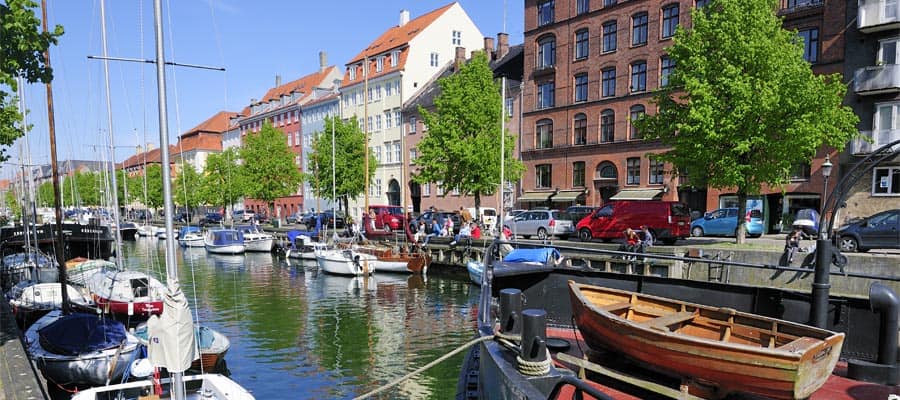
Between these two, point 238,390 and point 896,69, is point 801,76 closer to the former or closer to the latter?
point 896,69

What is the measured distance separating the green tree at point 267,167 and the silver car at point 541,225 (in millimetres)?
33580

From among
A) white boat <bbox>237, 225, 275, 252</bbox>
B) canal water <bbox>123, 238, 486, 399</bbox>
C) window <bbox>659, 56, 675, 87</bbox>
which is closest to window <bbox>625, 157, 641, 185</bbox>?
window <bbox>659, 56, 675, 87</bbox>

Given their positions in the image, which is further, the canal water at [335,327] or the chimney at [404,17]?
the chimney at [404,17]

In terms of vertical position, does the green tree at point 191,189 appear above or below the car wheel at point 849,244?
above

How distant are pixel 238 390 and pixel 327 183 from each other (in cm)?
3889

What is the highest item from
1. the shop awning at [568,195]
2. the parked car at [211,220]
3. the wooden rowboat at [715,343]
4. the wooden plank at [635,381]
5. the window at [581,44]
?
the window at [581,44]

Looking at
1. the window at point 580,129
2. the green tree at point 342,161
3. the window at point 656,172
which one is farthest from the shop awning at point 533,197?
the green tree at point 342,161

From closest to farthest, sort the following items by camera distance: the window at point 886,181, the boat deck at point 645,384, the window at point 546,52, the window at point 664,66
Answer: the boat deck at point 645,384 < the window at point 886,181 < the window at point 664,66 < the window at point 546,52

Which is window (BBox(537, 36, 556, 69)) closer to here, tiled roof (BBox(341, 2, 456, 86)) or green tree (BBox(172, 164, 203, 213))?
tiled roof (BBox(341, 2, 456, 86))

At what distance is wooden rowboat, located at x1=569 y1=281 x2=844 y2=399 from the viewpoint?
424cm

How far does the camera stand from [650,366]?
5.23 meters

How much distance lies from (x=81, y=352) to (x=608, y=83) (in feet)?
115

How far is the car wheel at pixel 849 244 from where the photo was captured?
19200 millimetres

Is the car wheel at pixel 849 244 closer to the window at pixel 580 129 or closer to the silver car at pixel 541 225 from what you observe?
the silver car at pixel 541 225
